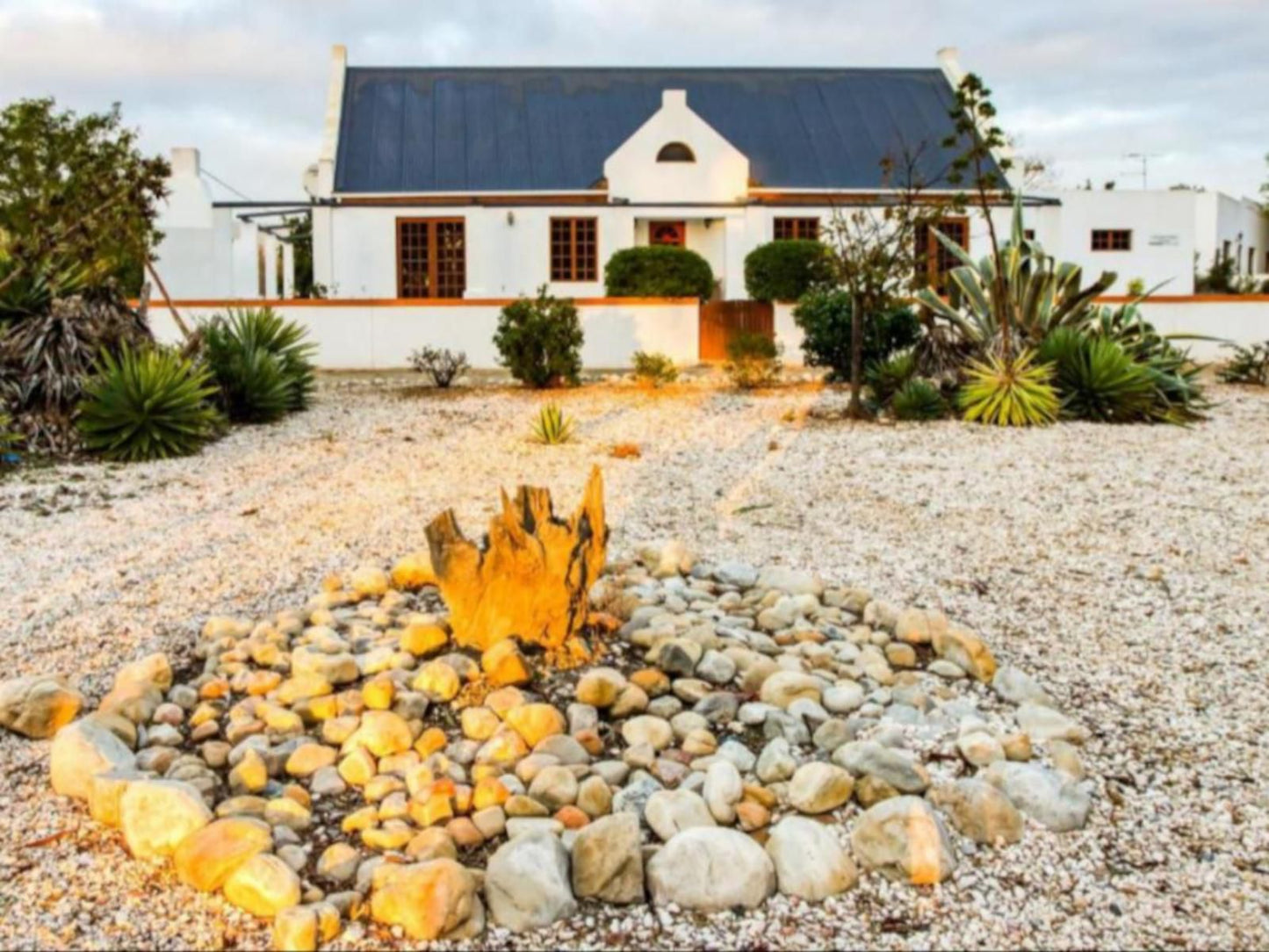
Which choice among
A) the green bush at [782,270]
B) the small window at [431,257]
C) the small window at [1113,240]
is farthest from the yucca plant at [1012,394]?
the small window at [1113,240]

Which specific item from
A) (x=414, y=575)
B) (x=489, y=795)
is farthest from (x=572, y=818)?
(x=414, y=575)

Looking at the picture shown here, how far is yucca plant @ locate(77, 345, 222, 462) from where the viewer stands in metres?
10.1

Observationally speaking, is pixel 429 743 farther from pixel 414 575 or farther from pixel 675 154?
pixel 675 154

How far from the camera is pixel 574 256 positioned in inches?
1105

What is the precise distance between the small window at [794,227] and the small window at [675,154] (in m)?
2.50

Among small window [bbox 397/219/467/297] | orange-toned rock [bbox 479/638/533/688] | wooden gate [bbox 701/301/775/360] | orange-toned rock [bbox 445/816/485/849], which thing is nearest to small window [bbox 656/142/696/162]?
small window [bbox 397/219/467/297]

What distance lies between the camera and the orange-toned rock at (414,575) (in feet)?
17.0

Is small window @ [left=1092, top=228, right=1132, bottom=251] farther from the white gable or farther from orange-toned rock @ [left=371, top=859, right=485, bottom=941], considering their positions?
orange-toned rock @ [left=371, top=859, right=485, bottom=941]

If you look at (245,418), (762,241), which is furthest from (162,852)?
(762,241)

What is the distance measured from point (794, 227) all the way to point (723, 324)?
7194 millimetres

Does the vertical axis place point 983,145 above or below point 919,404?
above

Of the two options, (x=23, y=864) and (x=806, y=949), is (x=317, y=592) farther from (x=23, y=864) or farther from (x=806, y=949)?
(x=806, y=949)

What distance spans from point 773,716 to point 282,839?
1.53m

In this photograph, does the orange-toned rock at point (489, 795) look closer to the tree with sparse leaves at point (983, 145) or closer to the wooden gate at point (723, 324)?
the tree with sparse leaves at point (983, 145)
